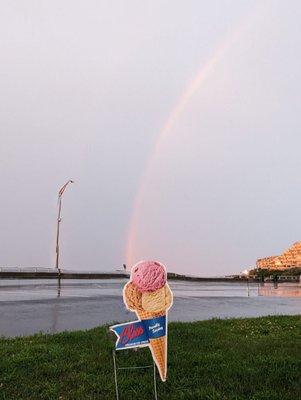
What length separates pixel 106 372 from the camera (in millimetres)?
7785

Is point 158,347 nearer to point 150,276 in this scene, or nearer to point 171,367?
point 150,276

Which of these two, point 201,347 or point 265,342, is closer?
point 201,347

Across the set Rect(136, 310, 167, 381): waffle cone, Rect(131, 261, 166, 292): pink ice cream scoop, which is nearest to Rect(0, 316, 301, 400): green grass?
Rect(136, 310, 167, 381): waffle cone

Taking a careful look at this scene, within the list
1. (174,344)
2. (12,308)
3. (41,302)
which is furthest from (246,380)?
(41,302)

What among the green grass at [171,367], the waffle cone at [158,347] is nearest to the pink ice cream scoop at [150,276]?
the waffle cone at [158,347]

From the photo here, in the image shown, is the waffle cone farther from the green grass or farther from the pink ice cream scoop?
the green grass

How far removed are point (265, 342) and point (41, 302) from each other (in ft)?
41.1

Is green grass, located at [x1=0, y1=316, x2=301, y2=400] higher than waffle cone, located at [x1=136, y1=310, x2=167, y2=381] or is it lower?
lower

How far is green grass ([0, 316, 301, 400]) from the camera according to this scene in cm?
673

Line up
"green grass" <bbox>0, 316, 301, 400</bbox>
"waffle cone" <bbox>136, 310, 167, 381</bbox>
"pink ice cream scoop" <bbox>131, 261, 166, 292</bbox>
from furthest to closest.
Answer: "green grass" <bbox>0, 316, 301, 400</bbox>, "pink ice cream scoop" <bbox>131, 261, 166, 292</bbox>, "waffle cone" <bbox>136, 310, 167, 381</bbox>

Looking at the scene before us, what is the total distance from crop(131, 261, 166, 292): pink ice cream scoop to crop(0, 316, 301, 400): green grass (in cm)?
73

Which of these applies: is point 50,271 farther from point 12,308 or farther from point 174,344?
point 174,344

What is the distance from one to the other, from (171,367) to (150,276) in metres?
2.39

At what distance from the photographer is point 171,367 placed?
7898mm
